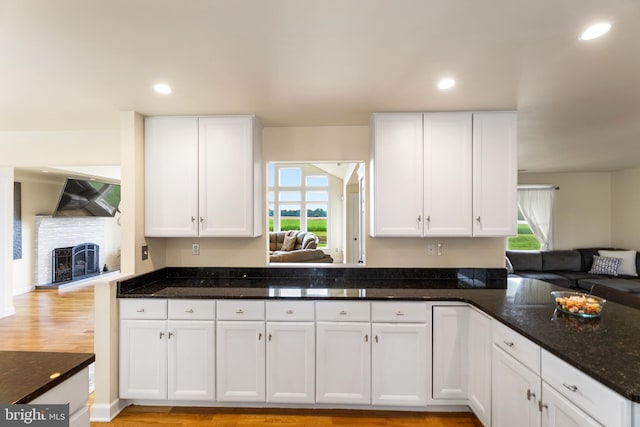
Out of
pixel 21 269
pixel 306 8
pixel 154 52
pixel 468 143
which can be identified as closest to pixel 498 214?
pixel 468 143

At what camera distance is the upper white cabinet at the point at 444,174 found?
2.64 meters

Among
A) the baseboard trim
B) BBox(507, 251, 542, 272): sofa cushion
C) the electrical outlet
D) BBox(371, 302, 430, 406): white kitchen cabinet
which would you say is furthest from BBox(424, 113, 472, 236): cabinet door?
BBox(507, 251, 542, 272): sofa cushion

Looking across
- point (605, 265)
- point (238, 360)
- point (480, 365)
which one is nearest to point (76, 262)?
point (238, 360)

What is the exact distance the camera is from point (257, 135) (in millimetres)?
2918

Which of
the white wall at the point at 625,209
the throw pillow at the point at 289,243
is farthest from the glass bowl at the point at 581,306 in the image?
the throw pillow at the point at 289,243

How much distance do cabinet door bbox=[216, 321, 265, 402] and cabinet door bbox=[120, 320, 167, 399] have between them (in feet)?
1.44

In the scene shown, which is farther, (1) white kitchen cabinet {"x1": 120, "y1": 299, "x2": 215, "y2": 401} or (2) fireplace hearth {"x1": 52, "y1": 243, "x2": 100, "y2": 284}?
(2) fireplace hearth {"x1": 52, "y1": 243, "x2": 100, "y2": 284}

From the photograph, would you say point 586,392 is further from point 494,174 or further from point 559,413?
point 494,174

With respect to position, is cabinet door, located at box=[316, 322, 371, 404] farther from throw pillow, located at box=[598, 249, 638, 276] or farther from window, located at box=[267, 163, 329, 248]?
window, located at box=[267, 163, 329, 248]

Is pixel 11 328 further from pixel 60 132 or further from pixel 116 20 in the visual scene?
pixel 116 20

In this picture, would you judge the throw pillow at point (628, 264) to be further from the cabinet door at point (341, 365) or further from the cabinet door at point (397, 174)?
the cabinet door at point (341, 365)

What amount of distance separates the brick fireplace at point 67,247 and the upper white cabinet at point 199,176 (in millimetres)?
5669

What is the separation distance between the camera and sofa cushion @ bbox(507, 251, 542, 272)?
588 cm

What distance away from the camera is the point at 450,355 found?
2.37 metres
